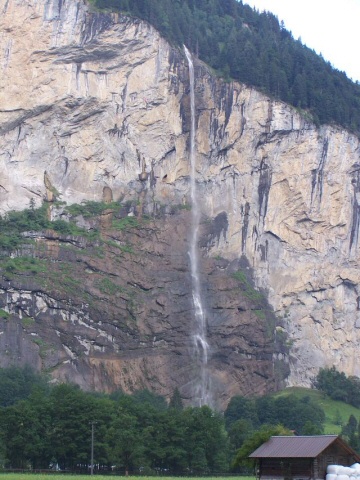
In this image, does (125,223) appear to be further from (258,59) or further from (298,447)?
(298,447)

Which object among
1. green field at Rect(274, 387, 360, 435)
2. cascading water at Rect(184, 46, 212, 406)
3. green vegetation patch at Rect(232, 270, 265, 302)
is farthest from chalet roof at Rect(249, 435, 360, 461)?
green vegetation patch at Rect(232, 270, 265, 302)

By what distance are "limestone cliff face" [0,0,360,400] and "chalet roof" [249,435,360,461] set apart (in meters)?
60.1

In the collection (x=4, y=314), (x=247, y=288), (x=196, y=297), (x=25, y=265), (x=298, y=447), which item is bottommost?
(x=298, y=447)

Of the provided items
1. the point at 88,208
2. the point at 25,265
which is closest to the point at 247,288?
the point at 88,208

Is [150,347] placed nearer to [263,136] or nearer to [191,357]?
[191,357]

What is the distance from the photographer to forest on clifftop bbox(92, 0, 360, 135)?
545 feet

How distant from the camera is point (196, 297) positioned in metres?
151

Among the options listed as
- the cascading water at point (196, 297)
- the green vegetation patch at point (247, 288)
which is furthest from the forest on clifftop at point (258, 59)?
the green vegetation patch at point (247, 288)

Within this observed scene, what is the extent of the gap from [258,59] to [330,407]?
5002cm

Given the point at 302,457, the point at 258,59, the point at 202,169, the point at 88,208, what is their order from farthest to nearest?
1. the point at 258,59
2. the point at 202,169
3. the point at 88,208
4. the point at 302,457

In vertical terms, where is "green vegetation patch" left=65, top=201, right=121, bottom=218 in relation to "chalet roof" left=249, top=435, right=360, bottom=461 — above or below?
above

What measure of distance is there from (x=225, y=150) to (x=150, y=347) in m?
31.5

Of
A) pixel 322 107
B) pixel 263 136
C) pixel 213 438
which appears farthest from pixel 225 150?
pixel 213 438

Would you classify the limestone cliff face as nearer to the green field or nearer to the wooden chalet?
the green field
